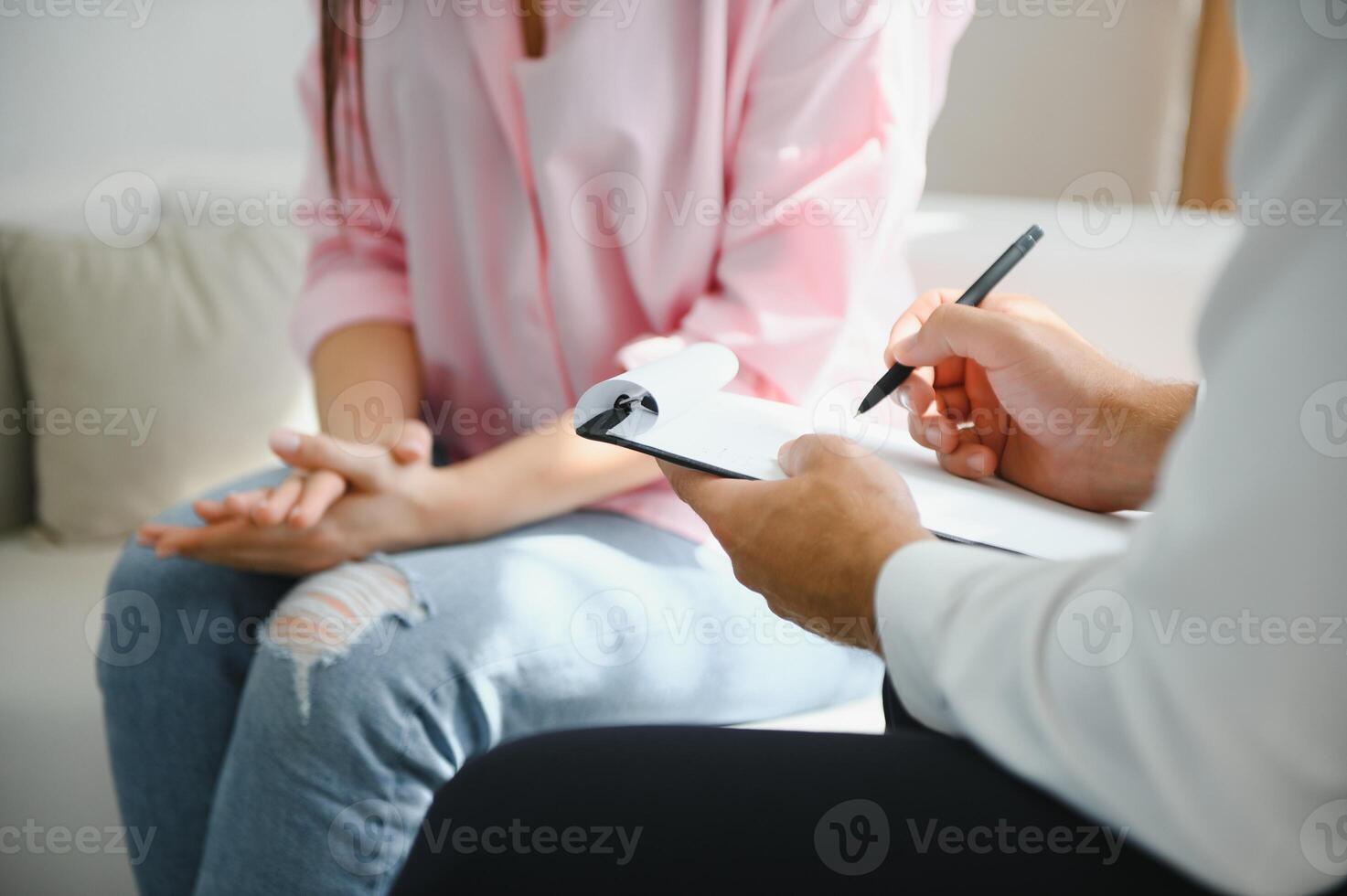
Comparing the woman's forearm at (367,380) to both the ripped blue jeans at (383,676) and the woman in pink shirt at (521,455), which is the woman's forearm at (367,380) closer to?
the woman in pink shirt at (521,455)

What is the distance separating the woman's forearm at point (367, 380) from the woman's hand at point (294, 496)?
0.10 meters

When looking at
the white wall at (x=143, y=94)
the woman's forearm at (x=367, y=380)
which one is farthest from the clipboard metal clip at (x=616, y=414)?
the white wall at (x=143, y=94)

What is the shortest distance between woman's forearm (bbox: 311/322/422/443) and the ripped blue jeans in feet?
0.53

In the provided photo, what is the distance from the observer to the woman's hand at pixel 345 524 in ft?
2.75

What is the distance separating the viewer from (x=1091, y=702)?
1.27 feet

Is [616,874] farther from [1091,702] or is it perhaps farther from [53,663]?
[53,663]

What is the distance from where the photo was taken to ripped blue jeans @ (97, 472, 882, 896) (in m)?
0.71

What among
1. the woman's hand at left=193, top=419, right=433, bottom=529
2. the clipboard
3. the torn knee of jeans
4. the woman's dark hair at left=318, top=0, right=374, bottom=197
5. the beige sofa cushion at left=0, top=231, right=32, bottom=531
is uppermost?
the woman's dark hair at left=318, top=0, right=374, bottom=197

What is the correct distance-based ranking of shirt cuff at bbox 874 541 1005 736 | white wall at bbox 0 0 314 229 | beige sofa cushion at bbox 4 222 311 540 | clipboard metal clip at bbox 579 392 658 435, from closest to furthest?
shirt cuff at bbox 874 541 1005 736 < clipboard metal clip at bbox 579 392 658 435 < beige sofa cushion at bbox 4 222 311 540 < white wall at bbox 0 0 314 229

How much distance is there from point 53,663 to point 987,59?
6.44ft

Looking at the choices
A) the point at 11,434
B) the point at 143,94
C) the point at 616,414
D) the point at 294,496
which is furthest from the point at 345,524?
the point at 143,94

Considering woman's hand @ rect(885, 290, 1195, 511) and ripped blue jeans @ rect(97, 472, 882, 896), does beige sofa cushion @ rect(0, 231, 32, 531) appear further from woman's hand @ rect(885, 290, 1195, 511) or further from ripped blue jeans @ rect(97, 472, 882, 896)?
woman's hand @ rect(885, 290, 1195, 511)

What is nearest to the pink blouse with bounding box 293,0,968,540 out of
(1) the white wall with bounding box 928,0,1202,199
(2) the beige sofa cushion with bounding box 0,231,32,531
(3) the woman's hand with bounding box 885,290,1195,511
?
(3) the woman's hand with bounding box 885,290,1195,511

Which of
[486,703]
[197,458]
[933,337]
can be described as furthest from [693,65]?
[197,458]
